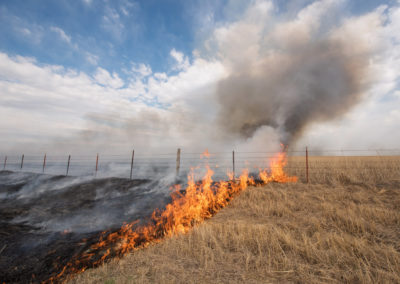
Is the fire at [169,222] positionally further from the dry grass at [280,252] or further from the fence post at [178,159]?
the fence post at [178,159]

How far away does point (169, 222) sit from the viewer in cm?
602

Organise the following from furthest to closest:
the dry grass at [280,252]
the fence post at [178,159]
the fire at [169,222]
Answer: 1. the fence post at [178,159]
2. the fire at [169,222]
3. the dry grass at [280,252]

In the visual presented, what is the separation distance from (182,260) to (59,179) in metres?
15.0

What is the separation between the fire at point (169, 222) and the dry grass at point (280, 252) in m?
0.42

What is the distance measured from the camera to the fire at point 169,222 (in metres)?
4.08

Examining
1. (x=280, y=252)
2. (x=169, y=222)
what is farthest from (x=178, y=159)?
(x=280, y=252)

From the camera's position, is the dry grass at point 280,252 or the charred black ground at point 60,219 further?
the charred black ground at point 60,219

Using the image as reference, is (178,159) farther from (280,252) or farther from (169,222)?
(280,252)

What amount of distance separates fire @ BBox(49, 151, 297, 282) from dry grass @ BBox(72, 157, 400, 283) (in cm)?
42

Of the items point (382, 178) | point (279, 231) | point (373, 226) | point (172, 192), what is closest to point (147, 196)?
point (172, 192)

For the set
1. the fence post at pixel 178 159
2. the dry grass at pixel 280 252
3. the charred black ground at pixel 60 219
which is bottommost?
the charred black ground at pixel 60 219

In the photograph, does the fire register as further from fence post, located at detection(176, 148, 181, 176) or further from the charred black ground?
fence post, located at detection(176, 148, 181, 176)

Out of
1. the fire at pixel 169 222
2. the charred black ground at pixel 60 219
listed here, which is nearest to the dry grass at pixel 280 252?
the fire at pixel 169 222

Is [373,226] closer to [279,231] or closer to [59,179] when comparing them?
[279,231]
